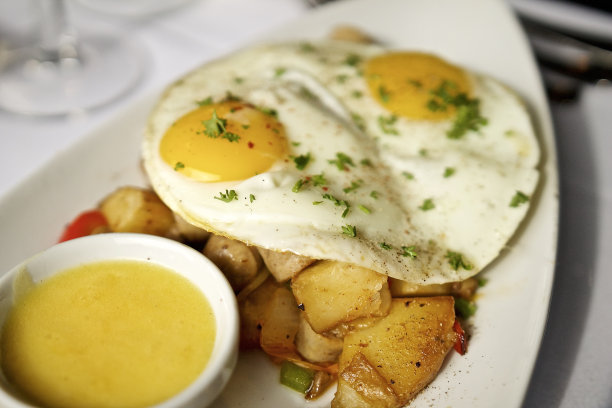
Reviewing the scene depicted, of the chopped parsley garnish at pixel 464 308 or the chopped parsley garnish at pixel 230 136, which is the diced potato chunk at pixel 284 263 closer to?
the chopped parsley garnish at pixel 230 136

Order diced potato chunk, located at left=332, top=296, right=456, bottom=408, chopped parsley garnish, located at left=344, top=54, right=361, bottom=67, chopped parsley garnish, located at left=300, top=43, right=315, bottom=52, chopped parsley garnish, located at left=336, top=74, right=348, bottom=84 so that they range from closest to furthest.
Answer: diced potato chunk, located at left=332, top=296, right=456, bottom=408 → chopped parsley garnish, located at left=336, top=74, right=348, bottom=84 → chopped parsley garnish, located at left=344, top=54, right=361, bottom=67 → chopped parsley garnish, located at left=300, top=43, right=315, bottom=52

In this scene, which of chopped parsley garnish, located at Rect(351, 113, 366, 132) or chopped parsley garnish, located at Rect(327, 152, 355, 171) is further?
chopped parsley garnish, located at Rect(351, 113, 366, 132)

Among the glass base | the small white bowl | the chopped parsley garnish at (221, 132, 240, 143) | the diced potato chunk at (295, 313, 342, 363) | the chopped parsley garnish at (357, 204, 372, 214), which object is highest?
the chopped parsley garnish at (221, 132, 240, 143)

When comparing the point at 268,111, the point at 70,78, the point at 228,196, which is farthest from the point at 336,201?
the point at 70,78

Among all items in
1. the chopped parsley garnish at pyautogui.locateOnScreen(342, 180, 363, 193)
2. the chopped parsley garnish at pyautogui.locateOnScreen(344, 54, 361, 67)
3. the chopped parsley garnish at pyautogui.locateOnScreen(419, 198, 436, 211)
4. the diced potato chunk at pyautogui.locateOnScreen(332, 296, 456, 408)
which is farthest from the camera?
the chopped parsley garnish at pyautogui.locateOnScreen(344, 54, 361, 67)

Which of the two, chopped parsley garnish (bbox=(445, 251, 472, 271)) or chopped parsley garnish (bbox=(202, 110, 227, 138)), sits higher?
chopped parsley garnish (bbox=(202, 110, 227, 138))

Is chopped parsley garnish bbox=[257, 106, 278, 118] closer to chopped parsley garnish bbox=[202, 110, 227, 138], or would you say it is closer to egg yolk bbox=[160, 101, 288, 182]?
egg yolk bbox=[160, 101, 288, 182]

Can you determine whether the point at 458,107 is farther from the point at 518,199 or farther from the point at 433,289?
the point at 433,289

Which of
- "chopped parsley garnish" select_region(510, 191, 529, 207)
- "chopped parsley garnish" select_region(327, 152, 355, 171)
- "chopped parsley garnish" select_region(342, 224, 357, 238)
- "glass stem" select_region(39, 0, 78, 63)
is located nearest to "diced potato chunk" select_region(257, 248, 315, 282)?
"chopped parsley garnish" select_region(342, 224, 357, 238)
